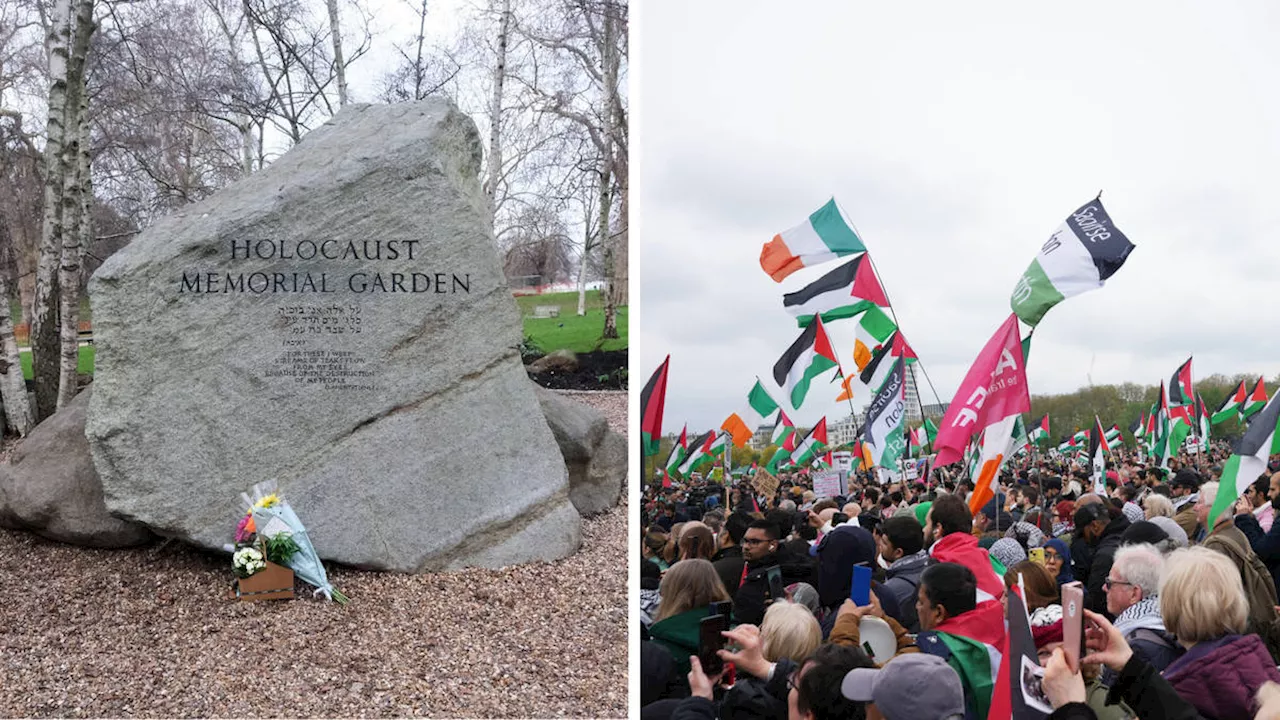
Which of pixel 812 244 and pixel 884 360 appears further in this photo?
pixel 884 360

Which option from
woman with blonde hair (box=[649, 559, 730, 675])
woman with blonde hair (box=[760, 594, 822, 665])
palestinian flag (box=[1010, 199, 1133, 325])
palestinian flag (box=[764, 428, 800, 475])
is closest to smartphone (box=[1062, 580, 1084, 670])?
woman with blonde hair (box=[760, 594, 822, 665])

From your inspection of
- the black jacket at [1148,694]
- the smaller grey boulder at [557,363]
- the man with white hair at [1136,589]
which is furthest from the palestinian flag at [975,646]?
the smaller grey boulder at [557,363]

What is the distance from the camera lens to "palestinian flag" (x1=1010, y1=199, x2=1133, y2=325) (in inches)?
234

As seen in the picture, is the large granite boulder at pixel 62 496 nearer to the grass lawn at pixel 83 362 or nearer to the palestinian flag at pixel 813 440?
the palestinian flag at pixel 813 440

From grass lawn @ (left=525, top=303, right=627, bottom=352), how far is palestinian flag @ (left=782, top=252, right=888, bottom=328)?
8.45 metres

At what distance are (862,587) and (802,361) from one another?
6131mm

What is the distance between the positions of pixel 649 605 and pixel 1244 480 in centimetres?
312

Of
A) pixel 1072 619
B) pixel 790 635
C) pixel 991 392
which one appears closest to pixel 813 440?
pixel 991 392

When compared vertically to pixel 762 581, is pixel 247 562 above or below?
below

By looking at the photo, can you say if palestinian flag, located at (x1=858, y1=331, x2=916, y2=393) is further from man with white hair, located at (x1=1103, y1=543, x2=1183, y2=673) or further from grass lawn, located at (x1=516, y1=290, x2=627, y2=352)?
grass lawn, located at (x1=516, y1=290, x2=627, y2=352)

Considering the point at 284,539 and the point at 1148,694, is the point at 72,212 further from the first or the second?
the point at 1148,694

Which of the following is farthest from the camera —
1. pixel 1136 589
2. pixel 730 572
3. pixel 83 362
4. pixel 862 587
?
pixel 83 362

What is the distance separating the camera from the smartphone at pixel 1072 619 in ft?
7.62

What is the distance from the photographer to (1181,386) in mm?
15047
